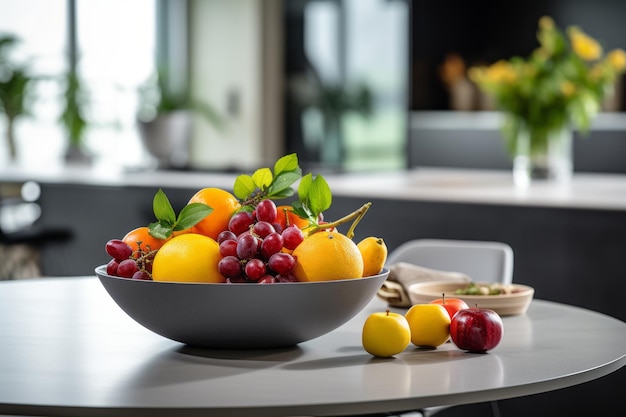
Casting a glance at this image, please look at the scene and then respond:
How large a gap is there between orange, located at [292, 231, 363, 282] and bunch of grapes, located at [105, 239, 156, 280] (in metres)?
0.20

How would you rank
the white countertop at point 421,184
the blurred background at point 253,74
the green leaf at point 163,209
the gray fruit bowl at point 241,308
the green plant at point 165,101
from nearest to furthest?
the gray fruit bowl at point 241,308, the green leaf at point 163,209, the white countertop at point 421,184, the blurred background at point 253,74, the green plant at point 165,101

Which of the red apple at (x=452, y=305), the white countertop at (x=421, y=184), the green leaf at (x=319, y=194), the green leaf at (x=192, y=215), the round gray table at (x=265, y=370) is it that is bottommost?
the round gray table at (x=265, y=370)

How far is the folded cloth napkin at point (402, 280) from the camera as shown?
181cm

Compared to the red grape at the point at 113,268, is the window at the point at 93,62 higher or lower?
higher

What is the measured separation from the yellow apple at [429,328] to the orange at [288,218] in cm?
21

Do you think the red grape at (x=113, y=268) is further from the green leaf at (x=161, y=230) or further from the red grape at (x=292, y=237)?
the red grape at (x=292, y=237)

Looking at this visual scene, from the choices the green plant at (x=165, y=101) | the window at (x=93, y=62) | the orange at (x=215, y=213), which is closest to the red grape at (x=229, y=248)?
the orange at (x=215, y=213)

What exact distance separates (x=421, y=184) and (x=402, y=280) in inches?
87.4

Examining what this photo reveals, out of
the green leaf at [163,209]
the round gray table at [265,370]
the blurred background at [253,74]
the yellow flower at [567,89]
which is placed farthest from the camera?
the blurred background at [253,74]

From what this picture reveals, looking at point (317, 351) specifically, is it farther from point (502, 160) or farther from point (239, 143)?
point (239, 143)

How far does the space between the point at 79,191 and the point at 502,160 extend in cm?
284

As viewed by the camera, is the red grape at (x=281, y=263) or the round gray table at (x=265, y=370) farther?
the red grape at (x=281, y=263)

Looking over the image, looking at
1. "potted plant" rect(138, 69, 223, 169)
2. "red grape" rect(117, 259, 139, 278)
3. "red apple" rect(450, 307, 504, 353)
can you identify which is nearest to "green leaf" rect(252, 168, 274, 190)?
"red grape" rect(117, 259, 139, 278)

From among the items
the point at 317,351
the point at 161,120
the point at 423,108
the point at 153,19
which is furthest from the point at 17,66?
the point at 317,351
